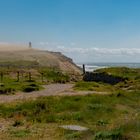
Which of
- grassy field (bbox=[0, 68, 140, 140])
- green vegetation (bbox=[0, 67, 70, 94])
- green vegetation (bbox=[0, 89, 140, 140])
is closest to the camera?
grassy field (bbox=[0, 68, 140, 140])

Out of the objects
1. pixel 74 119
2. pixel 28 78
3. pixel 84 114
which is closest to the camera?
pixel 74 119

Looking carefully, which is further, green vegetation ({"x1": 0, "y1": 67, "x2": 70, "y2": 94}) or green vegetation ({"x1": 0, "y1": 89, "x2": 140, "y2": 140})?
green vegetation ({"x1": 0, "y1": 67, "x2": 70, "y2": 94})

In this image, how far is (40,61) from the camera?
136625mm

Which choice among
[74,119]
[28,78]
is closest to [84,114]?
[74,119]

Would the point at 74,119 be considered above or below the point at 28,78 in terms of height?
above

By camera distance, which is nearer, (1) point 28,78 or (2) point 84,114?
(2) point 84,114

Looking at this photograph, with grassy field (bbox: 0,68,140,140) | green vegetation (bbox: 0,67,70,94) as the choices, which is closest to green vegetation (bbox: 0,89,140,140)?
grassy field (bbox: 0,68,140,140)

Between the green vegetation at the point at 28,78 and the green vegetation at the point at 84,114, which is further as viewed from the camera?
the green vegetation at the point at 28,78

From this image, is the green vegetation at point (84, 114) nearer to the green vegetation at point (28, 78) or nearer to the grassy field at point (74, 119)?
the grassy field at point (74, 119)

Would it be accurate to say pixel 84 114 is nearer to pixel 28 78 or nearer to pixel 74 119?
pixel 74 119

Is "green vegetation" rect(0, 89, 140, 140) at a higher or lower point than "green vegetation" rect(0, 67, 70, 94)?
higher

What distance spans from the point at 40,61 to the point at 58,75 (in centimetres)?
5676

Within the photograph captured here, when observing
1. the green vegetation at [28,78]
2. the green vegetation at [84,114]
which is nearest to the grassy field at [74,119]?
the green vegetation at [84,114]

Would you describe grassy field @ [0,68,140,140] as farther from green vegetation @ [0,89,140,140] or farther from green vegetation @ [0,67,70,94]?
green vegetation @ [0,67,70,94]
